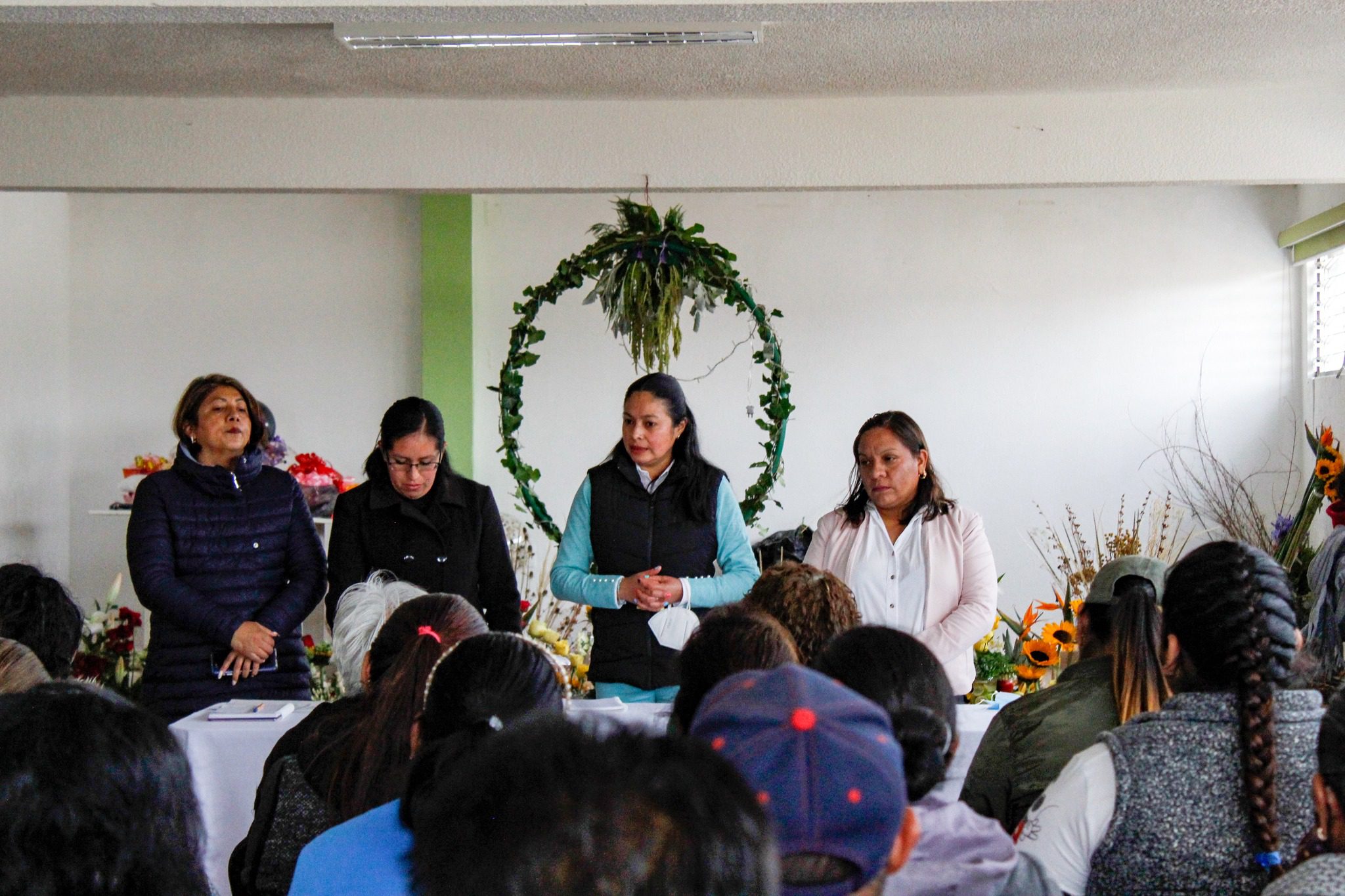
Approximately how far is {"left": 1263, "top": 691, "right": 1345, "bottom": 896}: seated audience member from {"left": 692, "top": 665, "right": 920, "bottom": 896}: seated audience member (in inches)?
14.5

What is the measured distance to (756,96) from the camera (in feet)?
14.8

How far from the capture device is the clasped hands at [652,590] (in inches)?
122

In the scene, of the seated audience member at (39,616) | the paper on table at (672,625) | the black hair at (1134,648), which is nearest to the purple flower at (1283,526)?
the paper on table at (672,625)

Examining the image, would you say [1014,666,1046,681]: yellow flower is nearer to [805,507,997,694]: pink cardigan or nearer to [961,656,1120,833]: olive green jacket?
[805,507,997,694]: pink cardigan

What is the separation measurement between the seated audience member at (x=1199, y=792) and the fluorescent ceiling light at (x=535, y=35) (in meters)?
2.49

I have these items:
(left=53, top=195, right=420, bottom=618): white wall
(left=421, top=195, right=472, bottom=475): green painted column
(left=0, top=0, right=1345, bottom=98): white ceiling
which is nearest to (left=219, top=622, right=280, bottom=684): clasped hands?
(left=0, top=0, right=1345, bottom=98): white ceiling

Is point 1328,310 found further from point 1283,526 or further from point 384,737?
point 384,737

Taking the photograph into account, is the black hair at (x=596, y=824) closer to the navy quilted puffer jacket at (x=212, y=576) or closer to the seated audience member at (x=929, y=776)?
the seated audience member at (x=929, y=776)

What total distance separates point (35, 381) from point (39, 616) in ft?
13.9

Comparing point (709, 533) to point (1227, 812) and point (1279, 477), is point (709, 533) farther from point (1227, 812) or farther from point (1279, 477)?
point (1279, 477)

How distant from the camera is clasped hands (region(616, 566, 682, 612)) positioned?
10.1ft

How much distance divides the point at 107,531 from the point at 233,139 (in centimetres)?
298

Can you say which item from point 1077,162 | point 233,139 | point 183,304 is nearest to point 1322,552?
point 1077,162

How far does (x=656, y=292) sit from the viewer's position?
13.6 feet
